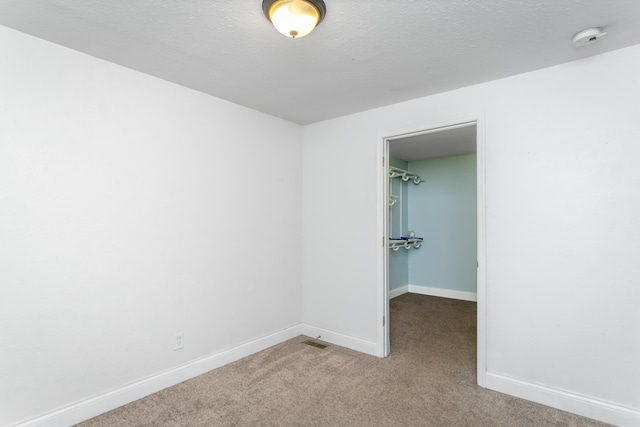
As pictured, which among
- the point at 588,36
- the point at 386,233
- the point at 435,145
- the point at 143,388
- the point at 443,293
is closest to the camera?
the point at 588,36

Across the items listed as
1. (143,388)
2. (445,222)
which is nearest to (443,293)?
(445,222)

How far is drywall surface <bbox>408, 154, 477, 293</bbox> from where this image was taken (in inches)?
204

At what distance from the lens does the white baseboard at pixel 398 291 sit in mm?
5264

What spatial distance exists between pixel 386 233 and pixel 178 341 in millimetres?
2044

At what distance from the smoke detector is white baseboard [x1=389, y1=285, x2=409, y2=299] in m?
4.07

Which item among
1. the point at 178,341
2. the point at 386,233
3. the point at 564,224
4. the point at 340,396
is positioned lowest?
the point at 340,396

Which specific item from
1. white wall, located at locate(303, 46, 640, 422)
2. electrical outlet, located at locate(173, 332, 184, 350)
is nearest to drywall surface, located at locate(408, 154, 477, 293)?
white wall, located at locate(303, 46, 640, 422)

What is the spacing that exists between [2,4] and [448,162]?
17.7ft

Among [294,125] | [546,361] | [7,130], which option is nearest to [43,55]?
[7,130]

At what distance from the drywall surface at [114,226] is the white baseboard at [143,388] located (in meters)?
0.05

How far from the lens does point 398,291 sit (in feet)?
17.9

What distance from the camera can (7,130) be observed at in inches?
71.9

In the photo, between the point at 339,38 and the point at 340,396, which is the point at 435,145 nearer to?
the point at 339,38

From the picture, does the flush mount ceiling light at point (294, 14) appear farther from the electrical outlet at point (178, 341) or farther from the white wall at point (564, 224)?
the electrical outlet at point (178, 341)
